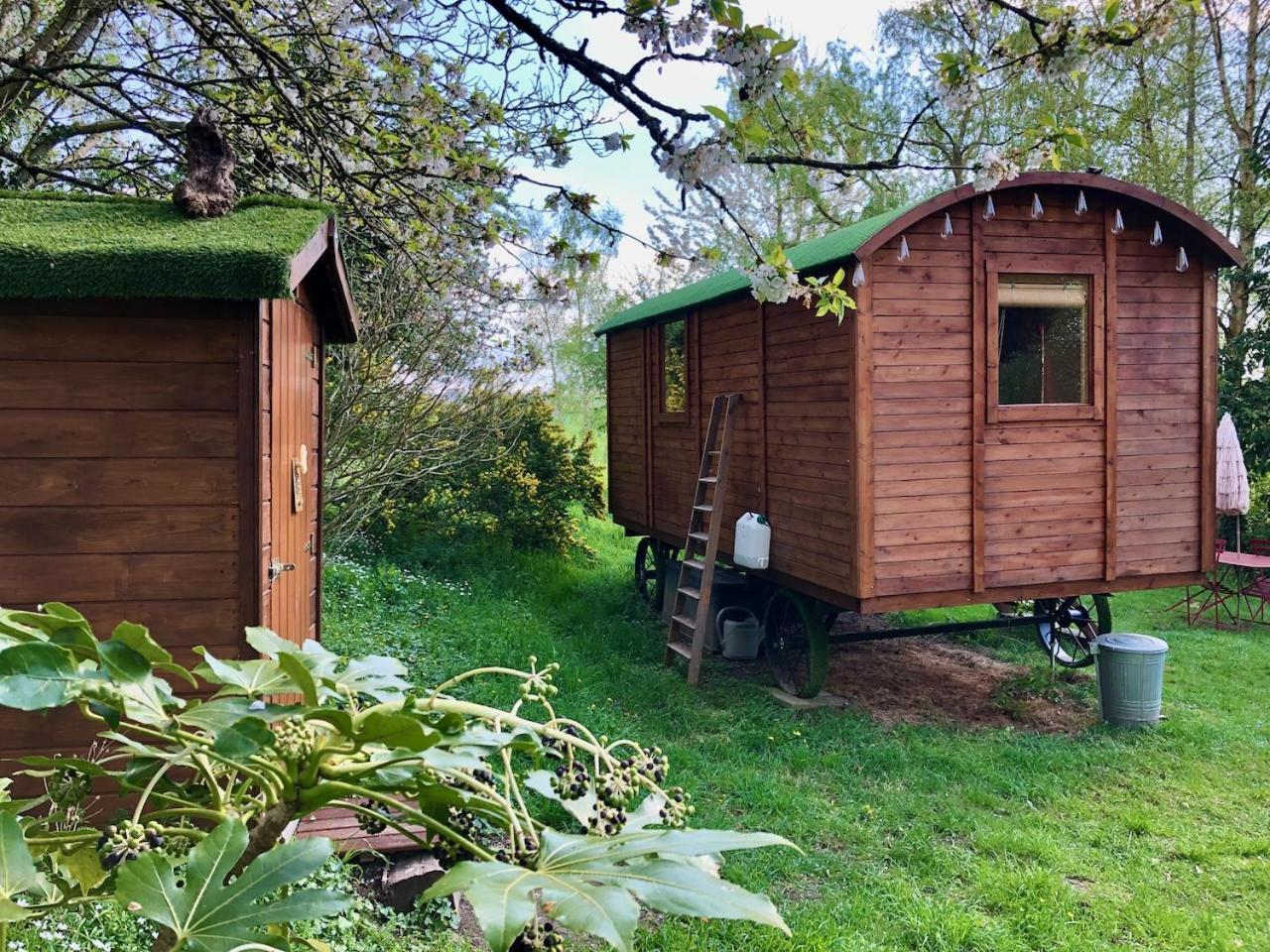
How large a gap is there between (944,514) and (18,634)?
6.84m

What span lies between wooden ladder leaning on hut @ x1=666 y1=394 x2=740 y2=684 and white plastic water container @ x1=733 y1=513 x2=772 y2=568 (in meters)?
0.23

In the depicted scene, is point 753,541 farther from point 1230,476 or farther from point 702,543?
point 1230,476

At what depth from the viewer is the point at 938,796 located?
5816 mm

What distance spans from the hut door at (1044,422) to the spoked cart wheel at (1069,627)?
1462 millimetres

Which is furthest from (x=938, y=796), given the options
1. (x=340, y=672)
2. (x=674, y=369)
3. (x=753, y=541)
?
(x=674, y=369)

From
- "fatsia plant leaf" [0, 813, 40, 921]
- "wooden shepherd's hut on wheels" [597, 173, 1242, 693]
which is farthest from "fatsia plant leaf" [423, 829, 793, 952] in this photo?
"wooden shepherd's hut on wheels" [597, 173, 1242, 693]

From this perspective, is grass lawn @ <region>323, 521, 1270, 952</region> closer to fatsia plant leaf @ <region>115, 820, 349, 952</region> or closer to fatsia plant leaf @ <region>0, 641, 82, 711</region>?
fatsia plant leaf @ <region>115, 820, 349, 952</region>

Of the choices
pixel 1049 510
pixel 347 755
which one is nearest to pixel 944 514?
pixel 1049 510

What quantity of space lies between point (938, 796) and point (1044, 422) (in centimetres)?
300

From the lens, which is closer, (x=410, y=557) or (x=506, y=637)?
(x=506, y=637)

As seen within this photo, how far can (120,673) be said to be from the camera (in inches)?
28.4

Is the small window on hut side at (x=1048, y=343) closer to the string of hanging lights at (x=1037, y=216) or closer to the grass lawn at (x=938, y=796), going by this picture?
the string of hanging lights at (x=1037, y=216)

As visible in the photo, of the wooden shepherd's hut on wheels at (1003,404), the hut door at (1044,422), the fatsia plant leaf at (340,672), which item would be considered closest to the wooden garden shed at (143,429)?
the fatsia plant leaf at (340,672)

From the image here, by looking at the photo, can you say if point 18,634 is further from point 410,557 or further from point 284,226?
point 410,557
